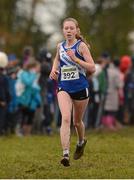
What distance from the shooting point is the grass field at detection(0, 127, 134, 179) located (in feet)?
32.4

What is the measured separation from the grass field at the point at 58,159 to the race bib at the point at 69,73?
1315mm

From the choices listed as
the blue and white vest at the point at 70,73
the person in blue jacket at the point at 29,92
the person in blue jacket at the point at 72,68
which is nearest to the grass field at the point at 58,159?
the person in blue jacket at the point at 72,68

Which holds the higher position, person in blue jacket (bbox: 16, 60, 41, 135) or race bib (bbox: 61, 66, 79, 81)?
race bib (bbox: 61, 66, 79, 81)

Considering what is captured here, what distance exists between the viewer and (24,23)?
144 ft

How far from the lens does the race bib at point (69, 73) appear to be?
432 inches

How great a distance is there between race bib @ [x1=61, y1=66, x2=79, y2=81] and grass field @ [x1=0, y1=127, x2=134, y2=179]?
1.32 metres

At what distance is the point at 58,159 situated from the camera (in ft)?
38.9

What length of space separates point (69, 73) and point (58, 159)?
5.39ft

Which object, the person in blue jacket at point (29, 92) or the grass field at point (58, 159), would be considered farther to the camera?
the person in blue jacket at point (29, 92)

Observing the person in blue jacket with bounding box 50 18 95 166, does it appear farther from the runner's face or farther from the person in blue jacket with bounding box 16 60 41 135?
the person in blue jacket with bounding box 16 60 41 135

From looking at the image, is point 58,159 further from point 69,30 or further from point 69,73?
point 69,30

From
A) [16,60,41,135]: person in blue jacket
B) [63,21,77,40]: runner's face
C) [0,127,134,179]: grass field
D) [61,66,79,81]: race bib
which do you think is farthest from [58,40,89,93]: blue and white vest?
[16,60,41,135]: person in blue jacket

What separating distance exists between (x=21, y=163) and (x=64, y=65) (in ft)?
5.53

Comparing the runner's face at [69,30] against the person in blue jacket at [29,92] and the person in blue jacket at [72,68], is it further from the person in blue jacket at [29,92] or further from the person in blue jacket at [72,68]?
the person in blue jacket at [29,92]
